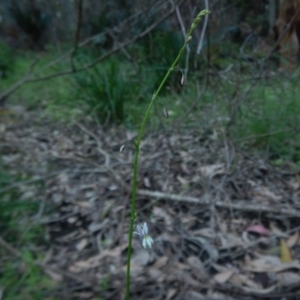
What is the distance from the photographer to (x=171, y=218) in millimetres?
3488

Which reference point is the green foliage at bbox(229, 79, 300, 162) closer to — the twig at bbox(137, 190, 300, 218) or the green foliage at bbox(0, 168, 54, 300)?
the twig at bbox(137, 190, 300, 218)

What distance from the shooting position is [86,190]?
400 cm

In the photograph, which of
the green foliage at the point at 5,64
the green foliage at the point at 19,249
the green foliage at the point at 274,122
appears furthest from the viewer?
the green foliage at the point at 5,64

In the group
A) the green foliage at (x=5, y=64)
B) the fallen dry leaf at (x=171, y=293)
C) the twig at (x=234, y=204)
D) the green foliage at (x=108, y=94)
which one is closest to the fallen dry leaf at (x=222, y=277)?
the fallen dry leaf at (x=171, y=293)

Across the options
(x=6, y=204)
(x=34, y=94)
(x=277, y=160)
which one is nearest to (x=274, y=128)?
(x=277, y=160)

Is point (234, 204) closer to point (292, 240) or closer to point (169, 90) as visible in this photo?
point (292, 240)

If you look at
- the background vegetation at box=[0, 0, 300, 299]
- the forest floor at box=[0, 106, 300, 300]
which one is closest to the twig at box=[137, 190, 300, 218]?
the forest floor at box=[0, 106, 300, 300]

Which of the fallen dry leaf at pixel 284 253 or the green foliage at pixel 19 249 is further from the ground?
the green foliage at pixel 19 249

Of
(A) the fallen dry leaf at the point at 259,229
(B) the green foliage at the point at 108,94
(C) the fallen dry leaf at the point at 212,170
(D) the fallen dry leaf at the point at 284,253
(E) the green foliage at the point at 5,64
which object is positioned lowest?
(D) the fallen dry leaf at the point at 284,253

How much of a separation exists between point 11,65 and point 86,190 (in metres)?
6.57

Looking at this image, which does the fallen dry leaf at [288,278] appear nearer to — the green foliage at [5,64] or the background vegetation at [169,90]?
the background vegetation at [169,90]

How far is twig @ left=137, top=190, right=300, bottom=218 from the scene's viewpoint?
336 cm

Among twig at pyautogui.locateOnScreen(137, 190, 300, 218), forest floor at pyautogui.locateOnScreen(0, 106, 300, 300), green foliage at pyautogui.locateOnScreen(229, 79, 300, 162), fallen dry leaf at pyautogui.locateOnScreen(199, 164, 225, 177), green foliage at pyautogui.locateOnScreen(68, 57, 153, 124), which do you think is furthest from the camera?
green foliage at pyautogui.locateOnScreen(68, 57, 153, 124)

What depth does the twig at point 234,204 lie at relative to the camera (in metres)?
3.36
